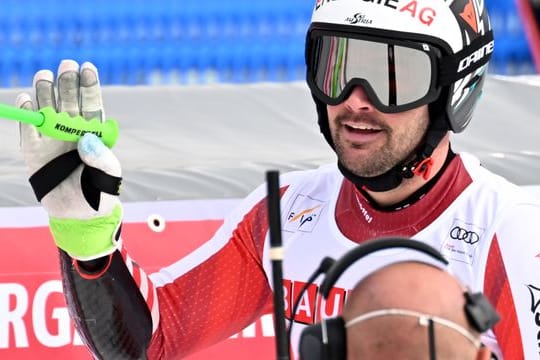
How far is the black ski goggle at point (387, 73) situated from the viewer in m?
2.59

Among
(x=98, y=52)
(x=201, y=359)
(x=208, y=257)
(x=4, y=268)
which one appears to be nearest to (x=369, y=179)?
(x=208, y=257)

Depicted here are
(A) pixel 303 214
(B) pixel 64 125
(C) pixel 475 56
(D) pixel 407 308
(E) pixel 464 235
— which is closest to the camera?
(D) pixel 407 308

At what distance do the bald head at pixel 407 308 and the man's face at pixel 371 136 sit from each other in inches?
40.3

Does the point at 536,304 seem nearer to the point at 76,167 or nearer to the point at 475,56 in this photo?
the point at 475,56

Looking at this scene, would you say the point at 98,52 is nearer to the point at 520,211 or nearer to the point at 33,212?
the point at 33,212

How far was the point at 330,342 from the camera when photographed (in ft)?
4.97

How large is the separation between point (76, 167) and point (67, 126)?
0.38 ft

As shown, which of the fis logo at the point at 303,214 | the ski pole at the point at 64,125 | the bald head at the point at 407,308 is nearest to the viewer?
the bald head at the point at 407,308

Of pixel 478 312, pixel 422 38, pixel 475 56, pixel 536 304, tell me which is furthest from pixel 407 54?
pixel 478 312

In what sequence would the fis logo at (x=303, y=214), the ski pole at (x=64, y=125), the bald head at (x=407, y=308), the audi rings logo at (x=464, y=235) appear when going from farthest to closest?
the fis logo at (x=303, y=214)
the audi rings logo at (x=464, y=235)
the ski pole at (x=64, y=125)
the bald head at (x=407, y=308)

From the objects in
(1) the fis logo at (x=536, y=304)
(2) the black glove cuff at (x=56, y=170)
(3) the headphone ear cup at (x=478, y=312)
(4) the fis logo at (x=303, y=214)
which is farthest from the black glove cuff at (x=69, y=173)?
(3) the headphone ear cup at (x=478, y=312)

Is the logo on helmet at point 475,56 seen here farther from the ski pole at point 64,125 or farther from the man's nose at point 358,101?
the ski pole at point 64,125

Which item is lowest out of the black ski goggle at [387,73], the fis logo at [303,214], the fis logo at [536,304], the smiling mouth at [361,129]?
the fis logo at [536,304]

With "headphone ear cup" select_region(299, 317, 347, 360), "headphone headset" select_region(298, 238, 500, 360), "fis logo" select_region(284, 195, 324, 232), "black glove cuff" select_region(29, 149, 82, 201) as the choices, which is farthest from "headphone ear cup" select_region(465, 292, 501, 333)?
"fis logo" select_region(284, 195, 324, 232)
